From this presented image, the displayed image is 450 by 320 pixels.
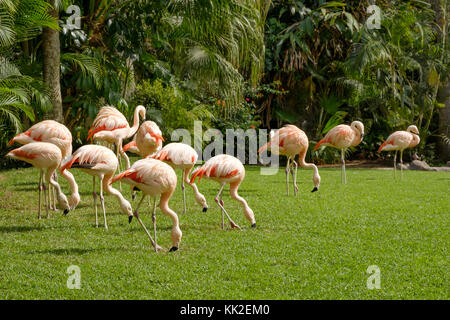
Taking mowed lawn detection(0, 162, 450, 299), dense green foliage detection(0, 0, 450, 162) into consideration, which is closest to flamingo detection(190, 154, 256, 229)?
mowed lawn detection(0, 162, 450, 299)

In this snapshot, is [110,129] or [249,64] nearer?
[110,129]

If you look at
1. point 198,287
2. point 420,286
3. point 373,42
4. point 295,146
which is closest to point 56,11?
point 295,146

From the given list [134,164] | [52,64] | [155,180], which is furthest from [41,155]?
[52,64]

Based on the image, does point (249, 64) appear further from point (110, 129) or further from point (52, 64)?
point (110, 129)

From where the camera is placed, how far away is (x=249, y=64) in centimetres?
1481

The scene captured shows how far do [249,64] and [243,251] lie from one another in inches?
402

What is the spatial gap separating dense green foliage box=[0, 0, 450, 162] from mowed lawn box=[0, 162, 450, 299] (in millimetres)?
3112

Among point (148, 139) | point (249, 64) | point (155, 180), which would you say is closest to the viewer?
point (155, 180)

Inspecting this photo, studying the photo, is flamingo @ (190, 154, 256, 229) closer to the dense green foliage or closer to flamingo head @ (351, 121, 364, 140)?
the dense green foliage

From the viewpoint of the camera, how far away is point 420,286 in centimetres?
426

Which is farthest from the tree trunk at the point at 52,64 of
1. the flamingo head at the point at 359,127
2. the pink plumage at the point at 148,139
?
the flamingo head at the point at 359,127

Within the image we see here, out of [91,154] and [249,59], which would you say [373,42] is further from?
[91,154]
